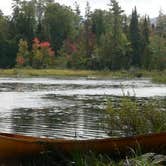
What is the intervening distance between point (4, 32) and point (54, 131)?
106 m

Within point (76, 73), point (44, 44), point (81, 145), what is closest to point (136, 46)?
point (44, 44)

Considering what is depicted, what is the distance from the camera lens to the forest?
111m

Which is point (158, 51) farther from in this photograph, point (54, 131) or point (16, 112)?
point (54, 131)

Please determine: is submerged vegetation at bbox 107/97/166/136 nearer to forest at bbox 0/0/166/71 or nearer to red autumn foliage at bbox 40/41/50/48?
forest at bbox 0/0/166/71

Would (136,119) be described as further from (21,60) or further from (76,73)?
(21,60)

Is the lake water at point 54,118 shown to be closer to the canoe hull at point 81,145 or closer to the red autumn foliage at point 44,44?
the canoe hull at point 81,145

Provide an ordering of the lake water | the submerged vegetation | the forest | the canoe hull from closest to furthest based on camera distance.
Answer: the canoe hull → the submerged vegetation → the lake water → the forest

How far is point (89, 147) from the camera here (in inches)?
536

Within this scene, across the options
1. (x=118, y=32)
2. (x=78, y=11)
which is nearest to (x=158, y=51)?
(x=118, y=32)

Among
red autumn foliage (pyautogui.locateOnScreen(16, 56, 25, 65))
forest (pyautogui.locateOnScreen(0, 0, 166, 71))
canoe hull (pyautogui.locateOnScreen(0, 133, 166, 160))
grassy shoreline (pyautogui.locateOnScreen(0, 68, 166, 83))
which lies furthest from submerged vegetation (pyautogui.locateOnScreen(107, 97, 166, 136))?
red autumn foliage (pyautogui.locateOnScreen(16, 56, 25, 65))

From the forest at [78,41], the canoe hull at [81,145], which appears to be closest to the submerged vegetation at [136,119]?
the canoe hull at [81,145]

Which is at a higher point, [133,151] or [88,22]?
[88,22]

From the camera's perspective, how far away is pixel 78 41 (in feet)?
396

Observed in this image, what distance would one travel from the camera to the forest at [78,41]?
111 metres
